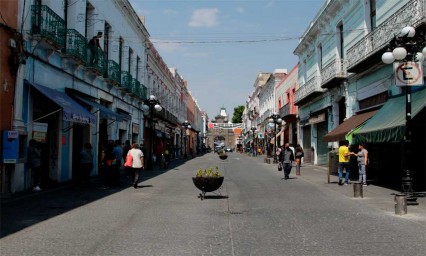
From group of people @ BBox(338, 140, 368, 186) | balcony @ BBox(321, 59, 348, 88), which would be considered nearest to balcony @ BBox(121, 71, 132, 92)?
balcony @ BBox(321, 59, 348, 88)

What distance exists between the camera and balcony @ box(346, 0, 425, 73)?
13.8m

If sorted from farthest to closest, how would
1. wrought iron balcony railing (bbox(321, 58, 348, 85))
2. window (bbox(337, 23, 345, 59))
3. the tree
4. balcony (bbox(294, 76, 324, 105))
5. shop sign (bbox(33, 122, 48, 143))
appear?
the tree < balcony (bbox(294, 76, 324, 105)) < window (bbox(337, 23, 345, 59)) < wrought iron balcony railing (bbox(321, 58, 348, 85)) < shop sign (bbox(33, 122, 48, 143))

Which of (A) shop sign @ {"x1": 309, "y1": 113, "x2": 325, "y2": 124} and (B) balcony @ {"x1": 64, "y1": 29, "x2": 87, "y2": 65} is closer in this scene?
(B) balcony @ {"x1": 64, "y1": 29, "x2": 87, "y2": 65}

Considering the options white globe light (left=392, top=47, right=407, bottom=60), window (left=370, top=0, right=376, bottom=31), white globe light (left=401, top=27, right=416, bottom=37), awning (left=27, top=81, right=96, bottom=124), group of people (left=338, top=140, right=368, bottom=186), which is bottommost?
group of people (left=338, top=140, right=368, bottom=186)

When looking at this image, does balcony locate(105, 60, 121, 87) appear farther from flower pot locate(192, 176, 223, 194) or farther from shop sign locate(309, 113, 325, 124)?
shop sign locate(309, 113, 325, 124)

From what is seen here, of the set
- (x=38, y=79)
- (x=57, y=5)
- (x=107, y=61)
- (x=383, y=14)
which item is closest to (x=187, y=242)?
(x=38, y=79)

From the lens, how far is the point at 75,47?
53.5 ft

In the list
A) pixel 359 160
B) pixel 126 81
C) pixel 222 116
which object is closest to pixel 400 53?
pixel 359 160

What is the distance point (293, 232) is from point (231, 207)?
3.06 meters

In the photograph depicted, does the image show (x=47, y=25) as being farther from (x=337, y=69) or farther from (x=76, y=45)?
(x=337, y=69)

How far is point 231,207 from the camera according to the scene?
33.8 feet

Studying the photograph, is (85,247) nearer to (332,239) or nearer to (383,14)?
(332,239)

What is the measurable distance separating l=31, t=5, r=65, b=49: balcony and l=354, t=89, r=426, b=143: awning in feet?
33.2

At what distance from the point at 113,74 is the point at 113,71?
18 cm
